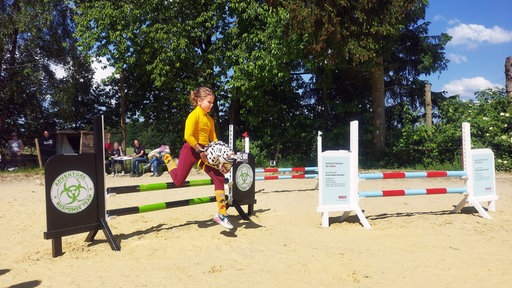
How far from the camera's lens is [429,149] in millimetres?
17266

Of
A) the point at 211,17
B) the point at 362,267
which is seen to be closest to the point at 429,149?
the point at 211,17

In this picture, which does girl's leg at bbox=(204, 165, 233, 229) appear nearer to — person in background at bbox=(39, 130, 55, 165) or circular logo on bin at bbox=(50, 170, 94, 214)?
circular logo on bin at bbox=(50, 170, 94, 214)

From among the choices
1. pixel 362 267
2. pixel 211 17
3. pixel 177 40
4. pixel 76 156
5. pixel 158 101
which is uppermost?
pixel 211 17

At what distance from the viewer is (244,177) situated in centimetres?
660

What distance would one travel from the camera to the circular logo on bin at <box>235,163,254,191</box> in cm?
647

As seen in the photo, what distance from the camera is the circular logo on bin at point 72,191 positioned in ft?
14.4

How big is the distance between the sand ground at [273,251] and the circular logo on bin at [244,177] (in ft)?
1.78

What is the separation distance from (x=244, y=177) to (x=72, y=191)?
275 centimetres

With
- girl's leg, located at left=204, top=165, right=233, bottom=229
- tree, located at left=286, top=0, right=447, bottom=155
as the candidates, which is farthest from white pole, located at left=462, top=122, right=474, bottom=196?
tree, located at left=286, top=0, right=447, bottom=155

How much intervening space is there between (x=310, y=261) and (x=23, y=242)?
11.9 feet

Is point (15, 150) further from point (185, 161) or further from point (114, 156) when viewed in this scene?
point (185, 161)

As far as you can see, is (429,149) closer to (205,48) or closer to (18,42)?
(205,48)

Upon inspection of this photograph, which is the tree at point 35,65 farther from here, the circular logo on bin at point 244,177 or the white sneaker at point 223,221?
the white sneaker at point 223,221

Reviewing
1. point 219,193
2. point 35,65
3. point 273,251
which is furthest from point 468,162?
point 35,65
